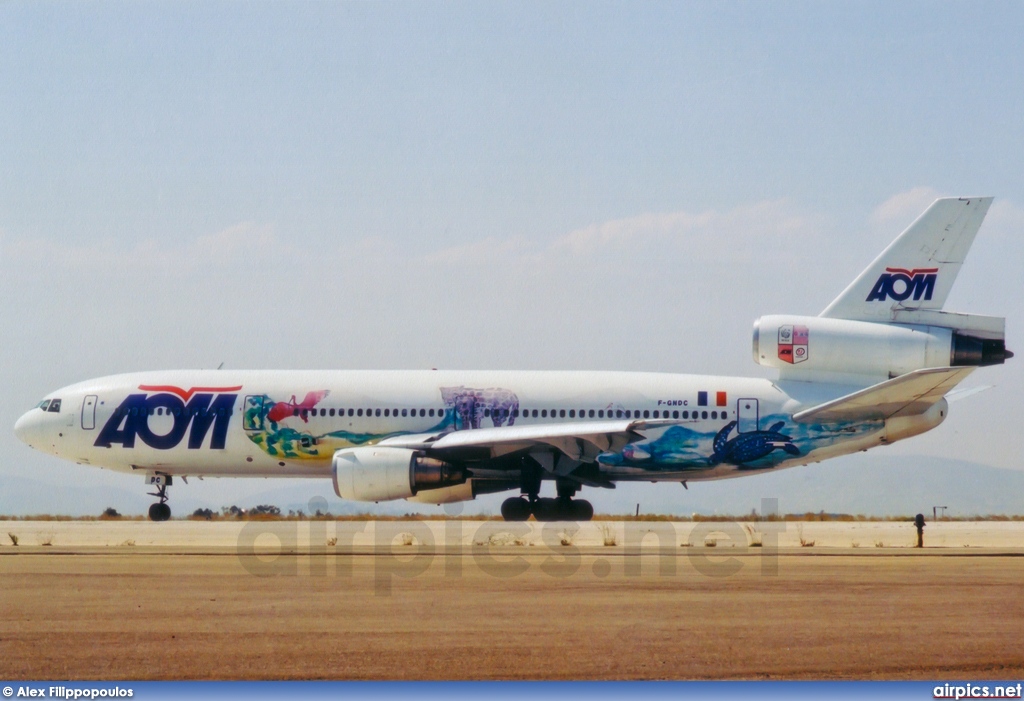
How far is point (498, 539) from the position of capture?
24234 mm

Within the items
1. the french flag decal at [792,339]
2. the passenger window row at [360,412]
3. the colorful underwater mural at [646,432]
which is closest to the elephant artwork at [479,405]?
the colorful underwater mural at [646,432]

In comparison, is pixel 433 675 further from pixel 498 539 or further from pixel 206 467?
pixel 206 467

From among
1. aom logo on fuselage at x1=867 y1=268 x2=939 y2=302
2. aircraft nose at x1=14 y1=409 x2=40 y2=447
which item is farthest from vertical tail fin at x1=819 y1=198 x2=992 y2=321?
aircraft nose at x1=14 y1=409 x2=40 y2=447

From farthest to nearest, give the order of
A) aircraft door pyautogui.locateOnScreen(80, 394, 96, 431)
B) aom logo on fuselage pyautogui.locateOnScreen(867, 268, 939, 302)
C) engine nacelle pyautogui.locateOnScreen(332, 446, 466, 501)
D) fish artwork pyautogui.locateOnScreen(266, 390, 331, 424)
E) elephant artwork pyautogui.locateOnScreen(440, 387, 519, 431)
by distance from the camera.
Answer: aircraft door pyautogui.locateOnScreen(80, 394, 96, 431), fish artwork pyautogui.locateOnScreen(266, 390, 331, 424), aom logo on fuselage pyautogui.locateOnScreen(867, 268, 939, 302), elephant artwork pyautogui.locateOnScreen(440, 387, 519, 431), engine nacelle pyautogui.locateOnScreen(332, 446, 466, 501)

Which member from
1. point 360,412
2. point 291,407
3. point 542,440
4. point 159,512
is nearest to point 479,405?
point 542,440

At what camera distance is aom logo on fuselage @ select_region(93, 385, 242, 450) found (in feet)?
100

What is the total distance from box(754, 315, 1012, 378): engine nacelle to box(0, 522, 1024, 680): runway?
24.9ft

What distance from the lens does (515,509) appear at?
29.2m

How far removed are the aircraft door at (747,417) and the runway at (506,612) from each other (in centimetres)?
711

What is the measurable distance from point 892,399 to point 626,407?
6296mm

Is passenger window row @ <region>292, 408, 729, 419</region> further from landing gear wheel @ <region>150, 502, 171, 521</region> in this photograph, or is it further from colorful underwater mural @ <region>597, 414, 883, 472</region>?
landing gear wheel @ <region>150, 502, 171, 521</region>

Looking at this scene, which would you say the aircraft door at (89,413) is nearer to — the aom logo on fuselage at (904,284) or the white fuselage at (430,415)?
the white fuselage at (430,415)

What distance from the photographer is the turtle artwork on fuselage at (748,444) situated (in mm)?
29672

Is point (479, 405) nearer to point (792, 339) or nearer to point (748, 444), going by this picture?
point (748, 444)
